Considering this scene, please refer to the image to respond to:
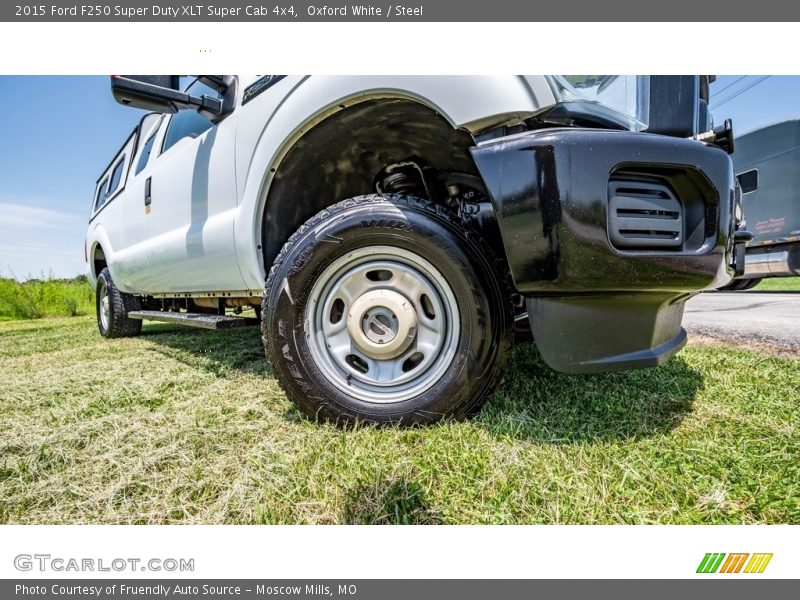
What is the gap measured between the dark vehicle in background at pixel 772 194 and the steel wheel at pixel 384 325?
7.12 m

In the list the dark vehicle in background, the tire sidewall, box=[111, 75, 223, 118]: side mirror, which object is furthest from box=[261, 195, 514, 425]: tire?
the dark vehicle in background

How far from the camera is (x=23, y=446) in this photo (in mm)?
1388

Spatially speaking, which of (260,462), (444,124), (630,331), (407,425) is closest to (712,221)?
(630,331)

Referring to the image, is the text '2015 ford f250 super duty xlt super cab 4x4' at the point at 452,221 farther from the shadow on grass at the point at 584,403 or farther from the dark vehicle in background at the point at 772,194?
the dark vehicle in background at the point at 772,194

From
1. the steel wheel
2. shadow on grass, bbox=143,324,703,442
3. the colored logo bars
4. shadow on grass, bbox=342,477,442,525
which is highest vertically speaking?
the steel wheel

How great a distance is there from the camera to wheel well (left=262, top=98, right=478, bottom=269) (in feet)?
4.81

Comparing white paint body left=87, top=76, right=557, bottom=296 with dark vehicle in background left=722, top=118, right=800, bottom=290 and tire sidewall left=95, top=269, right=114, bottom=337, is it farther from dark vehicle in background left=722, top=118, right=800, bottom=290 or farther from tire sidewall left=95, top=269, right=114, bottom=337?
dark vehicle in background left=722, top=118, right=800, bottom=290

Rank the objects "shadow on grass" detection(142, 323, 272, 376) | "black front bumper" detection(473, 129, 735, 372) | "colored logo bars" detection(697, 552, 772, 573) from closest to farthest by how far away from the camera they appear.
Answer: "colored logo bars" detection(697, 552, 772, 573), "black front bumper" detection(473, 129, 735, 372), "shadow on grass" detection(142, 323, 272, 376)

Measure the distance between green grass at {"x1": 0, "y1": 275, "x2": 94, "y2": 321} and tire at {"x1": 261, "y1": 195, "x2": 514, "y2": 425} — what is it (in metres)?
6.72

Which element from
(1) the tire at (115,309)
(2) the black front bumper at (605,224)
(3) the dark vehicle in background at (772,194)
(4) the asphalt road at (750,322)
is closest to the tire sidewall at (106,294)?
(1) the tire at (115,309)

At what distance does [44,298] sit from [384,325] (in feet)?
27.2

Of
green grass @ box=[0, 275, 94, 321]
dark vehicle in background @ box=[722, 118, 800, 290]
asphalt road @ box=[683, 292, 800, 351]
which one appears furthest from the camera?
green grass @ box=[0, 275, 94, 321]

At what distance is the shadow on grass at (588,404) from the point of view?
4.27 feet

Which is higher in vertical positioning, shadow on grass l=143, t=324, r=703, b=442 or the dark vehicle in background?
the dark vehicle in background
